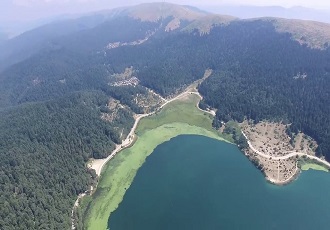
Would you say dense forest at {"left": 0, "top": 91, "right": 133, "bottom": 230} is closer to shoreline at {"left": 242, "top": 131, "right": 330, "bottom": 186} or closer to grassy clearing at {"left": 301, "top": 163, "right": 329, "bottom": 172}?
shoreline at {"left": 242, "top": 131, "right": 330, "bottom": 186}

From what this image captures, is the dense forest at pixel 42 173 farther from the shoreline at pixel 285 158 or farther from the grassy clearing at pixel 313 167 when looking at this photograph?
the grassy clearing at pixel 313 167

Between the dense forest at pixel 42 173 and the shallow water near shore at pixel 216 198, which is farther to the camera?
the shallow water near shore at pixel 216 198

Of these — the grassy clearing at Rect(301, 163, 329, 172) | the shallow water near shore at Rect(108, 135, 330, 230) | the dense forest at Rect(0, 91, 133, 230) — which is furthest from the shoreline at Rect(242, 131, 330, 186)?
the dense forest at Rect(0, 91, 133, 230)

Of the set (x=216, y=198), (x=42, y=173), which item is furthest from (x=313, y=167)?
(x=42, y=173)

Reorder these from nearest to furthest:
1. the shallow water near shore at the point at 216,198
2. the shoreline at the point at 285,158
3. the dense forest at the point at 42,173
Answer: the dense forest at the point at 42,173 → the shallow water near shore at the point at 216,198 → the shoreline at the point at 285,158

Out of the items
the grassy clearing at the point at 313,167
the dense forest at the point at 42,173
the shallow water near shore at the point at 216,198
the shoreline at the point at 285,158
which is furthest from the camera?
the grassy clearing at the point at 313,167

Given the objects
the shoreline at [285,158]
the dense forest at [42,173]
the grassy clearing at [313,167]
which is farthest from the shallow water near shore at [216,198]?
the dense forest at [42,173]

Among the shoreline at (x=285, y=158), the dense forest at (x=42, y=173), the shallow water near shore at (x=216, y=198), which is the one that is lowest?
the shoreline at (x=285, y=158)

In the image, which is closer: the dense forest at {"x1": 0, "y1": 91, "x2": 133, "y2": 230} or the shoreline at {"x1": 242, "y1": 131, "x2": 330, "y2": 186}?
the dense forest at {"x1": 0, "y1": 91, "x2": 133, "y2": 230}

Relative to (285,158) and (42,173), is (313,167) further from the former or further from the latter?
(42,173)
